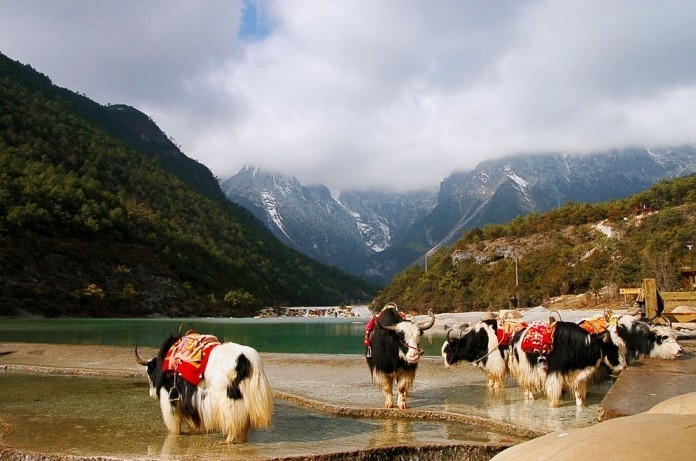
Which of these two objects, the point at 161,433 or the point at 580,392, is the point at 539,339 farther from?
the point at 161,433

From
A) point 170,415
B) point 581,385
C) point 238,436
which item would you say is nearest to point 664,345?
point 581,385

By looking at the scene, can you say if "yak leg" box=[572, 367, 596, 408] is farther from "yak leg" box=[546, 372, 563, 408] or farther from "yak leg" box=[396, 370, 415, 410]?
"yak leg" box=[396, 370, 415, 410]

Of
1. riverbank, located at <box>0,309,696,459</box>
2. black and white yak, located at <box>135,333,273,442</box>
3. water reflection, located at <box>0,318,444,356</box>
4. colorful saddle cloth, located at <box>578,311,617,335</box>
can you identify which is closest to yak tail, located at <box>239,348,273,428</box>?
black and white yak, located at <box>135,333,273,442</box>

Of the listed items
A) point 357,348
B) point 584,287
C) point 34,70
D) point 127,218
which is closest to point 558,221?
point 584,287

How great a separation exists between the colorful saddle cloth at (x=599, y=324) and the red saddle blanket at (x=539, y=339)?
65 centimetres

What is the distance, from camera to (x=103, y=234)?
268 feet

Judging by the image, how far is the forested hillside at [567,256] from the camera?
47219 mm

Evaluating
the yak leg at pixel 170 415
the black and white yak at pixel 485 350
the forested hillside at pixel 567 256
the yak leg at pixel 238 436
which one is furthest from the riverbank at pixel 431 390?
the forested hillside at pixel 567 256

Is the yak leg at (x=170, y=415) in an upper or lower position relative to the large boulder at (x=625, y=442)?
lower

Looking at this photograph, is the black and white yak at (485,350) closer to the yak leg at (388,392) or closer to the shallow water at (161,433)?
the yak leg at (388,392)

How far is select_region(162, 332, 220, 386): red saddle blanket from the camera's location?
22.8ft

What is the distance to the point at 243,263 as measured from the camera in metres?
127

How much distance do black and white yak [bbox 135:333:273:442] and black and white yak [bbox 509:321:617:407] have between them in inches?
199

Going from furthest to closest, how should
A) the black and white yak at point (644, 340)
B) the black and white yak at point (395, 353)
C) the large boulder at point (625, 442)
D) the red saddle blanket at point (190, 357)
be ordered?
the black and white yak at point (644, 340), the black and white yak at point (395, 353), the red saddle blanket at point (190, 357), the large boulder at point (625, 442)
